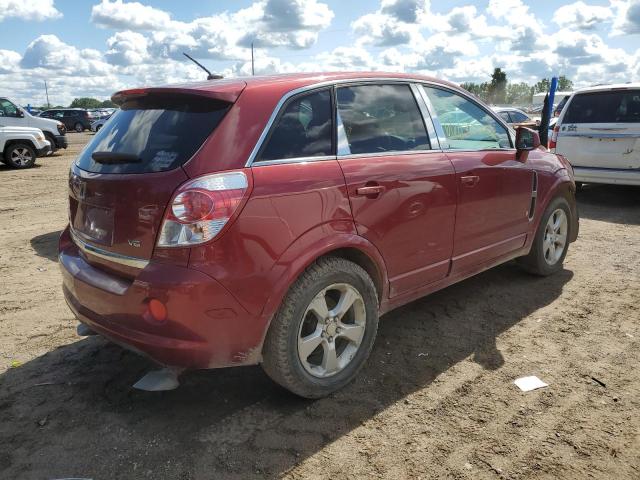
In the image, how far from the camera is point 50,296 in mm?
4508

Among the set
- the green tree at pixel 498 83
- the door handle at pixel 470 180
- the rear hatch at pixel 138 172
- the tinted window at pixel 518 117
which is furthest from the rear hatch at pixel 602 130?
the green tree at pixel 498 83

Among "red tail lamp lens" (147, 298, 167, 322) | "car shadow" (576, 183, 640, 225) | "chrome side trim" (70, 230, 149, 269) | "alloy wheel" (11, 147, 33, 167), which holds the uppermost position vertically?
"chrome side trim" (70, 230, 149, 269)

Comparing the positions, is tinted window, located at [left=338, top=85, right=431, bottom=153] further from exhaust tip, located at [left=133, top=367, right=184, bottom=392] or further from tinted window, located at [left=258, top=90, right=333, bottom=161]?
exhaust tip, located at [left=133, top=367, right=184, bottom=392]

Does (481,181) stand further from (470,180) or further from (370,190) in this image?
(370,190)

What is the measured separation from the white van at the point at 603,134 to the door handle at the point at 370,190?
640 cm

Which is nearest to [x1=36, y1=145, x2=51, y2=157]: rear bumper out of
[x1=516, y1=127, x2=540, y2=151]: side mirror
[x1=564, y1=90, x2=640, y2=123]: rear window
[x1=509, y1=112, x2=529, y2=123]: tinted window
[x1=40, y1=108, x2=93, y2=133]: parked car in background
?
[x1=564, y1=90, x2=640, y2=123]: rear window

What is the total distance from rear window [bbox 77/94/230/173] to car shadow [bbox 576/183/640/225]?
6.71 metres

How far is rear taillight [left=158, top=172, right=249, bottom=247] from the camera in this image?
2.38m

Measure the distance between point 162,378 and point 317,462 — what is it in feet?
2.83

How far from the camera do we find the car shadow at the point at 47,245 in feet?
18.8

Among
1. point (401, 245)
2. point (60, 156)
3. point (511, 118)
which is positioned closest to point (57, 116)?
point (60, 156)

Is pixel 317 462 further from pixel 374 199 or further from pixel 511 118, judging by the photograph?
pixel 511 118

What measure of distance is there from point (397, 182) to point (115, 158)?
5.15ft

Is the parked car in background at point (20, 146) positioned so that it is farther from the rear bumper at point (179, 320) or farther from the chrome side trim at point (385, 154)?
the chrome side trim at point (385, 154)
